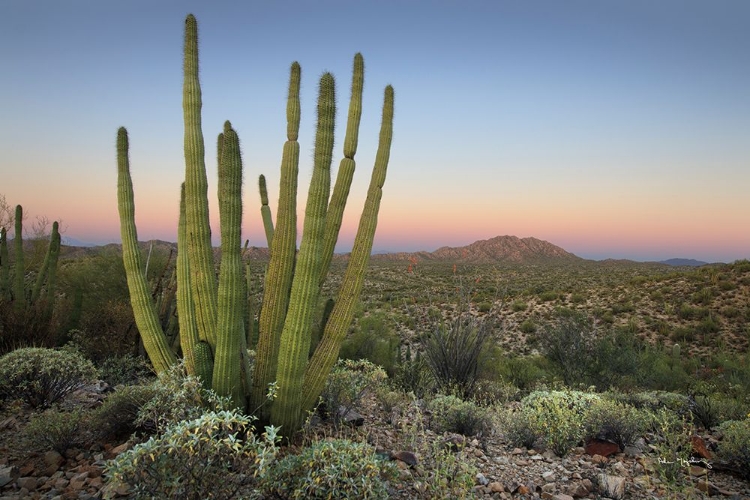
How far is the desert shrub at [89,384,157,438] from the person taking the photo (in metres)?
5.00

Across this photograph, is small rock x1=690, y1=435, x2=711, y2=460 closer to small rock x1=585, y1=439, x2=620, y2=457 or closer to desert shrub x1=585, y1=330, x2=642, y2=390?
small rock x1=585, y1=439, x2=620, y2=457

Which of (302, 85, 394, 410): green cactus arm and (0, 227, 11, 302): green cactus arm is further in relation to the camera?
(0, 227, 11, 302): green cactus arm

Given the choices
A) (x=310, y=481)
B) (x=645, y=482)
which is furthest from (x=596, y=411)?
(x=310, y=481)

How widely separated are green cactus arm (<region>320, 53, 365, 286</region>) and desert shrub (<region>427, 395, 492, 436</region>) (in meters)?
2.59

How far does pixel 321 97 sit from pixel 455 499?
A: 4156 millimetres

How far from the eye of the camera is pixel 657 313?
70.0ft

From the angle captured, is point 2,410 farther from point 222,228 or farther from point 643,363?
point 643,363

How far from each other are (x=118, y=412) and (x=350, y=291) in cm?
276

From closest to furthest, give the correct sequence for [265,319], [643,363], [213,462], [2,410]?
[213,462], [265,319], [2,410], [643,363]

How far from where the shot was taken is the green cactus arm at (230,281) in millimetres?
4801

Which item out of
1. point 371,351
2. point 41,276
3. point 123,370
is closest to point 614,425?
point 371,351

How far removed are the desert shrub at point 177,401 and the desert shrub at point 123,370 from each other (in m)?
3.03

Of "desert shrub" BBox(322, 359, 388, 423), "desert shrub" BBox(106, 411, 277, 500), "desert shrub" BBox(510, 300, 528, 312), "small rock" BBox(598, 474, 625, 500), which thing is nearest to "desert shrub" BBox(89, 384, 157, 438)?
"desert shrub" BBox(106, 411, 277, 500)

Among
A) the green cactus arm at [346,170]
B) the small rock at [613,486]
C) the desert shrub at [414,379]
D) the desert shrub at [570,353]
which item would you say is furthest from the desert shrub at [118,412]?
the desert shrub at [570,353]
